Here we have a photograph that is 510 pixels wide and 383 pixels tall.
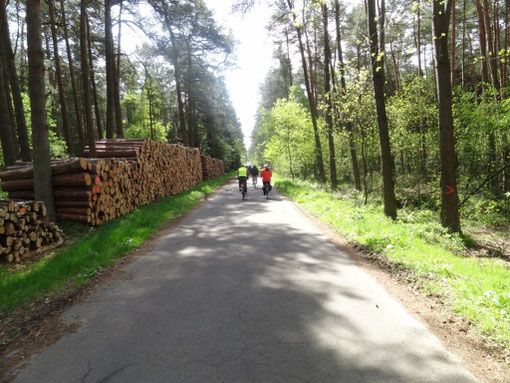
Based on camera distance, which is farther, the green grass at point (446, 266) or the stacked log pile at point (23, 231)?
the stacked log pile at point (23, 231)

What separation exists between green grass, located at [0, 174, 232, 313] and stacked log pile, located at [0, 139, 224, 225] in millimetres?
577

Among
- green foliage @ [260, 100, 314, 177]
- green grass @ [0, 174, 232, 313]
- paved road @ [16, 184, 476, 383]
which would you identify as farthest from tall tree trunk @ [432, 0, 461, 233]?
green foliage @ [260, 100, 314, 177]

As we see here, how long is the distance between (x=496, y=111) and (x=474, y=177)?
117 inches

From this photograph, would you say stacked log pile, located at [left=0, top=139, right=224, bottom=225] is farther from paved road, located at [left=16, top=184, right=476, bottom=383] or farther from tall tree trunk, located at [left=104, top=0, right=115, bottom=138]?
paved road, located at [left=16, top=184, right=476, bottom=383]

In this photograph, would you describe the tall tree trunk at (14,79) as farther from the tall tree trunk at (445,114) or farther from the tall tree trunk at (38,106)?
the tall tree trunk at (445,114)

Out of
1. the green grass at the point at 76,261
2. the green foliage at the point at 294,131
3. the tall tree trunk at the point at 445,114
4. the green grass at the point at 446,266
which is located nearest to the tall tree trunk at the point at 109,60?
the green grass at the point at 76,261

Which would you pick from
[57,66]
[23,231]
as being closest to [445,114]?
[23,231]

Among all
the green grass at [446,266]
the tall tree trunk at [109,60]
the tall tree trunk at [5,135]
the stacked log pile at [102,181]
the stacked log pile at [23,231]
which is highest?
the tall tree trunk at [109,60]

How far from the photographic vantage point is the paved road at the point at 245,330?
2.71m

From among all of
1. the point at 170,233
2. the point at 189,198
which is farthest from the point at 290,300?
the point at 189,198

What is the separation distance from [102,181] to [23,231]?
299 centimetres

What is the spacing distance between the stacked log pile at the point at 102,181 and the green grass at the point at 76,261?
1.89 feet

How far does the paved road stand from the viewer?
2709mm

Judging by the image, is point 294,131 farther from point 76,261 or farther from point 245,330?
point 245,330
